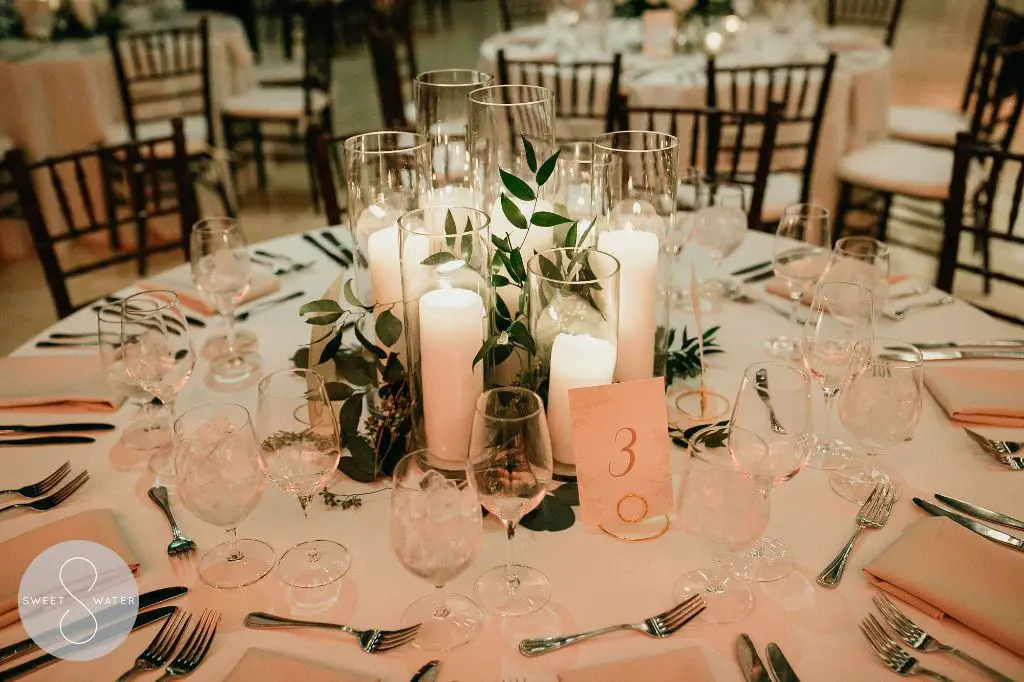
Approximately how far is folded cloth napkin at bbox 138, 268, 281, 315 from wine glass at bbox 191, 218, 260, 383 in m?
0.18

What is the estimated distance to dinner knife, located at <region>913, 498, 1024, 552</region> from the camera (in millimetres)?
1060

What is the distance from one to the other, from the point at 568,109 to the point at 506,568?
274 centimetres

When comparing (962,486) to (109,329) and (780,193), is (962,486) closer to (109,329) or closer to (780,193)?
(109,329)

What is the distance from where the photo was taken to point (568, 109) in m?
3.48

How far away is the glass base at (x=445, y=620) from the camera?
94 centimetres

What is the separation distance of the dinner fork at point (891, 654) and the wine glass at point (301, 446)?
2.03 ft

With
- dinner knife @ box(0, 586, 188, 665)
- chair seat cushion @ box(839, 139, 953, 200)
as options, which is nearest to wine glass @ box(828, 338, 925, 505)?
dinner knife @ box(0, 586, 188, 665)

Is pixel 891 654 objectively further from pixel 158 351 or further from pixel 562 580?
pixel 158 351

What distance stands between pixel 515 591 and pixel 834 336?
2.06ft

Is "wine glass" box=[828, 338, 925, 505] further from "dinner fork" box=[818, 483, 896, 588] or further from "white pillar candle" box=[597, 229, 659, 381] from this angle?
"white pillar candle" box=[597, 229, 659, 381]

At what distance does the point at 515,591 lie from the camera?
1005 millimetres

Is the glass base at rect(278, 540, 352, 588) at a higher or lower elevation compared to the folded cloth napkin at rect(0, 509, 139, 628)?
lower

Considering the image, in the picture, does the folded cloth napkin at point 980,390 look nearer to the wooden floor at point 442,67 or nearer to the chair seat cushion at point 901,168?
the wooden floor at point 442,67

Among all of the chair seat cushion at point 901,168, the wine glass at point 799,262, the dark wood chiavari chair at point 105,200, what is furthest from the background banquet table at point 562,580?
the chair seat cushion at point 901,168
